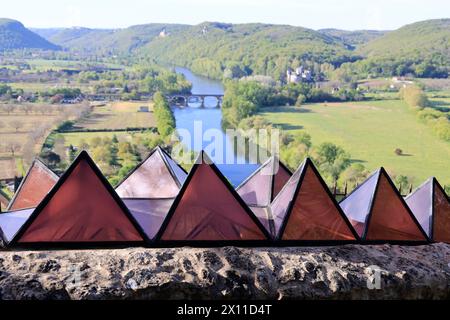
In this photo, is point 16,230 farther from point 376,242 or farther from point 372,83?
point 372,83

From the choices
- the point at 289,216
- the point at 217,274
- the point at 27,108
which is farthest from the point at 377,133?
the point at 217,274

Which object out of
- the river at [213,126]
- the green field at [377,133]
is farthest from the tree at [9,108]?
the green field at [377,133]

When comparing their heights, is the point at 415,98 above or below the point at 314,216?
below

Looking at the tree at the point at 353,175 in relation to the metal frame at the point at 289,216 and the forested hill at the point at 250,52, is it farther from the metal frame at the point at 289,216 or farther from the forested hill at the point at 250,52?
the forested hill at the point at 250,52

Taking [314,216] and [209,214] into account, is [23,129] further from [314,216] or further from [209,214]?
[314,216]

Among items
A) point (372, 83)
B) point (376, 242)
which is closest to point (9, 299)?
point (376, 242)

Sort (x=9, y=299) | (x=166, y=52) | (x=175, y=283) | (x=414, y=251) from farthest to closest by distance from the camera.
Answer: (x=166, y=52), (x=414, y=251), (x=175, y=283), (x=9, y=299)
